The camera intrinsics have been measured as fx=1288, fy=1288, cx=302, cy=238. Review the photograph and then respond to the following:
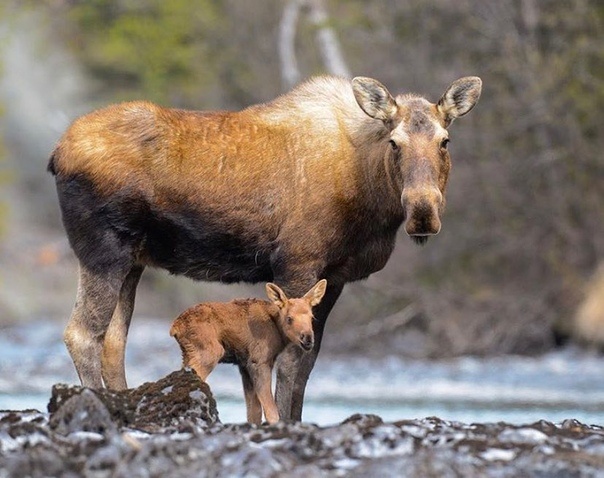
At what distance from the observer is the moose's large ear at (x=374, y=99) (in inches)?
391

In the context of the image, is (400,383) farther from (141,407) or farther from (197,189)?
A: (141,407)

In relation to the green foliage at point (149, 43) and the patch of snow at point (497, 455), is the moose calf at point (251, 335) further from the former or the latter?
the green foliage at point (149, 43)

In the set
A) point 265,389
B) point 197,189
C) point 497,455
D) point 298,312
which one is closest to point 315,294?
point 298,312

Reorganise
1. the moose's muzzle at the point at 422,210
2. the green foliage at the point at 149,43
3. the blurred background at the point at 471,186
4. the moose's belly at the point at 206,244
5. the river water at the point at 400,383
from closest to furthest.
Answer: the moose's muzzle at the point at 422,210 < the moose's belly at the point at 206,244 < the river water at the point at 400,383 < the blurred background at the point at 471,186 < the green foliage at the point at 149,43

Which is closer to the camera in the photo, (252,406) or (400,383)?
(252,406)

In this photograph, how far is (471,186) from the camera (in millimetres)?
24828

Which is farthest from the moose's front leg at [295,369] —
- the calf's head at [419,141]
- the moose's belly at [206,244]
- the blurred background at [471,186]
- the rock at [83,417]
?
the blurred background at [471,186]

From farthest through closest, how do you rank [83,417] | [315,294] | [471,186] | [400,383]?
[471,186]
[400,383]
[315,294]
[83,417]

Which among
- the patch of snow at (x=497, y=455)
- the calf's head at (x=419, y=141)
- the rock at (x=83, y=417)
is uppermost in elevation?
the calf's head at (x=419, y=141)

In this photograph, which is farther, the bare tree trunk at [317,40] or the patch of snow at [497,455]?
the bare tree trunk at [317,40]

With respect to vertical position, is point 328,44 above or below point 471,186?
above

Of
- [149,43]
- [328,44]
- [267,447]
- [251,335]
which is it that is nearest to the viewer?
[267,447]

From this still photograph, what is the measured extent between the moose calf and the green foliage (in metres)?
24.7

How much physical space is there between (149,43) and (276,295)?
89.8ft
